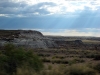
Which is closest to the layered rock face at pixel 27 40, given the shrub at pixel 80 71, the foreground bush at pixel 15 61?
the foreground bush at pixel 15 61

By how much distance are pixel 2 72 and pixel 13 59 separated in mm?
3183

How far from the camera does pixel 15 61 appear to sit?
2459 centimetres

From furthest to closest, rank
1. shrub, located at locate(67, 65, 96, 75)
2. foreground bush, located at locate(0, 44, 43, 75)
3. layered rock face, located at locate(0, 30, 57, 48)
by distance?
layered rock face, located at locate(0, 30, 57, 48) < shrub, located at locate(67, 65, 96, 75) < foreground bush, located at locate(0, 44, 43, 75)

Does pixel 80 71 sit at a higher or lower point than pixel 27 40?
lower

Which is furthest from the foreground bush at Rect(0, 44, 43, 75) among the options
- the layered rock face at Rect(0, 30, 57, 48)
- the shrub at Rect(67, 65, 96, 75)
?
the layered rock face at Rect(0, 30, 57, 48)

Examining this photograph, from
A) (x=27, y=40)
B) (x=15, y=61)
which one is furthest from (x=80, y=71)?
(x=27, y=40)

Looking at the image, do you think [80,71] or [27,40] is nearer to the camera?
[80,71]

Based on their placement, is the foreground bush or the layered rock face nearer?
the foreground bush

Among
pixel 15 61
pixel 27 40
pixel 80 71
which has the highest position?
pixel 15 61

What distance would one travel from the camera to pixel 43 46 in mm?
109500

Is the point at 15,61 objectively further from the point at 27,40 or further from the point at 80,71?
the point at 27,40

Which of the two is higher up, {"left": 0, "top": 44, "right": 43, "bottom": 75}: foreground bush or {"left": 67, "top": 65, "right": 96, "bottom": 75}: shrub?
{"left": 0, "top": 44, "right": 43, "bottom": 75}: foreground bush

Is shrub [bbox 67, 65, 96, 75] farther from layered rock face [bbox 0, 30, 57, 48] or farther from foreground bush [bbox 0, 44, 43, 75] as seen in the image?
layered rock face [bbox 0, 30, 57, 48]

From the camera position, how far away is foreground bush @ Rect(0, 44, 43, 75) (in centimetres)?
2336
